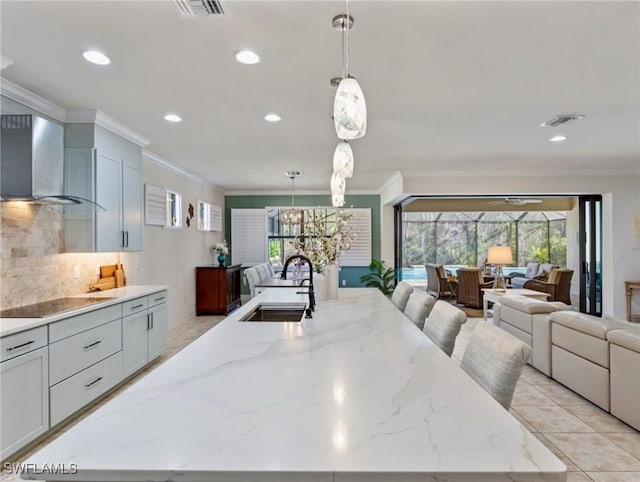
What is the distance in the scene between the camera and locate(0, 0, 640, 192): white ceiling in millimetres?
1965

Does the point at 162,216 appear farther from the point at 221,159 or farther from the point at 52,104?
the point at 52,104

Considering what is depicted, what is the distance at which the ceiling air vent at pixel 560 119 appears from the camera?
11.6 ft

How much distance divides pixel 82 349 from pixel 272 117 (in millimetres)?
2534

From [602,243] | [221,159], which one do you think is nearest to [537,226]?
[602,243]

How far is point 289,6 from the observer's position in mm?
1881

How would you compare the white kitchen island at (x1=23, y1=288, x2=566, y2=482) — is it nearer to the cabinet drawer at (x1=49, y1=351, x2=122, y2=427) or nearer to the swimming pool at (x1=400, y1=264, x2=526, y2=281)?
the cabinet drawer at (x1=49, y1=351, x2=122, y2=427)

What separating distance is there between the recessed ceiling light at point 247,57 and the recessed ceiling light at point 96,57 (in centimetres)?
85

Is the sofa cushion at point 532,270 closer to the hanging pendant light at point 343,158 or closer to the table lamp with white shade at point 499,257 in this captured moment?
the table lamp with white shade at point 499,257

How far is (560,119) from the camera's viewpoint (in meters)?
3.62

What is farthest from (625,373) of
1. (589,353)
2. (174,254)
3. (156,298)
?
(174,254)

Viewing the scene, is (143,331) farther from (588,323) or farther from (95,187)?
(588,323)

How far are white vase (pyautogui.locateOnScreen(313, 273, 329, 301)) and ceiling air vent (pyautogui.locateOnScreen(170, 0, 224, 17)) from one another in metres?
1.86

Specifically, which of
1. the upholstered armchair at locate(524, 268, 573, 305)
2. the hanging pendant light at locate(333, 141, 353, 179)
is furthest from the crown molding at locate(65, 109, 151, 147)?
the upholstered armchair at locate(524, 268, 573, 305)

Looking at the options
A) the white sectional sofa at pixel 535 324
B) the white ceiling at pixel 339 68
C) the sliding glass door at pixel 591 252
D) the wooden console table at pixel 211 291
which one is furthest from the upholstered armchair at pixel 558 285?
the wooden console table at pixel 211 291
